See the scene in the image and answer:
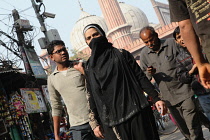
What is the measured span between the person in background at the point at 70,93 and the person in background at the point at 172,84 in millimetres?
884

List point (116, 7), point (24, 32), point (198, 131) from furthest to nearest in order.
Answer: point (116, 7) → point (24, 32) → point (198, 131)

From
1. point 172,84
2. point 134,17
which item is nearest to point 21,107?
point 172,84

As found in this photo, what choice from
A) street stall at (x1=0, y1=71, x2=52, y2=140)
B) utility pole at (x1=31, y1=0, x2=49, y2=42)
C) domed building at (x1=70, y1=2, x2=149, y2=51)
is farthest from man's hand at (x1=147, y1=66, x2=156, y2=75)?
domed building at (x1=70, y1=2, x2=149, y2=51)

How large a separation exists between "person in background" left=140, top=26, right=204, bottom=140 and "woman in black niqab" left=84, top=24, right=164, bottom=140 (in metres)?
1.20

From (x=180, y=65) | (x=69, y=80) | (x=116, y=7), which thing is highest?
(x=116, y=7)

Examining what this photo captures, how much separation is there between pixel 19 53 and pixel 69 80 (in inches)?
381

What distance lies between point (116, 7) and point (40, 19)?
3216 centimetres

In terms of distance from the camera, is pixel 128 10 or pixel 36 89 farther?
pixel 128 10

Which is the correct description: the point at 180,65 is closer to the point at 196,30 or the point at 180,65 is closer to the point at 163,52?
the point at 163,52

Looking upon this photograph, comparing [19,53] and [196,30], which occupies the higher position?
[19,53]

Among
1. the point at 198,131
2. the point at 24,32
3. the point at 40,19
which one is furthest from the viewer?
the point at 24,32

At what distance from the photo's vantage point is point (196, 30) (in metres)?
1.72

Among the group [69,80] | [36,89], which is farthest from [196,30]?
[36,89]

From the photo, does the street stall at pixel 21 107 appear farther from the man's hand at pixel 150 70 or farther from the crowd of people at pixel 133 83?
the man's hand at pixel 150 70
